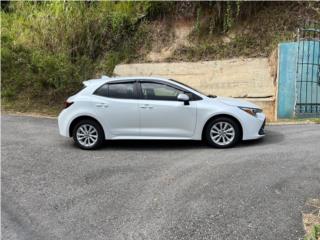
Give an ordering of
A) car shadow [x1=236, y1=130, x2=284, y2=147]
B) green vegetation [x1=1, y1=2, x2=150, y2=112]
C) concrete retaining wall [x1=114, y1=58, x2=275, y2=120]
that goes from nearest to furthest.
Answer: car shadow [x1=236, y1=130, x2=284, y2=147]
concrete retaining wall [x1=114, y1=58, x2=275, y2=120]
green vegetation [x1=1, y1=2, x2=150, y2=112]

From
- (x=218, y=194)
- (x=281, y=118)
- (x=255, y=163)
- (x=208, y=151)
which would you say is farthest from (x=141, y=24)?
(x=218, y=194)

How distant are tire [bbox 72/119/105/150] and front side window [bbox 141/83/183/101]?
1.18 meters

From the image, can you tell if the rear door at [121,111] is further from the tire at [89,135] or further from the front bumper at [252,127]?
the front bumper at [252,127]

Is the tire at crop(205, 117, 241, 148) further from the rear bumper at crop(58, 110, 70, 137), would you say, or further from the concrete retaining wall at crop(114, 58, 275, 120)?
the concrete retaining wall at crop(114, 58, 275, 120)

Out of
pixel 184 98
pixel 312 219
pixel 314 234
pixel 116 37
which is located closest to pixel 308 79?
pixel 184 98

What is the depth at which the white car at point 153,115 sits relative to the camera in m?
9.91

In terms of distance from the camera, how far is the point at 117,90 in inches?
409

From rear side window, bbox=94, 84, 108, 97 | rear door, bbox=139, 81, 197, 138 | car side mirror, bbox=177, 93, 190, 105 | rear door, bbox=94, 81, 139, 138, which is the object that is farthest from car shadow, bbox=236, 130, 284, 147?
rear side window, bbox=94, 84, 108, 97

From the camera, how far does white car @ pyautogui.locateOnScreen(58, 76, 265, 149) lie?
32.5 ft

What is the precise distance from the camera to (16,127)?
13.1 meters

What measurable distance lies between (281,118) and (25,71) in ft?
29.8

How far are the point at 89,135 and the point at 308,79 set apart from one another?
21.5ft

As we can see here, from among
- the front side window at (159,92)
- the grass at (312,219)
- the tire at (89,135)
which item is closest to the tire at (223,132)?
the front side window at (159,92)

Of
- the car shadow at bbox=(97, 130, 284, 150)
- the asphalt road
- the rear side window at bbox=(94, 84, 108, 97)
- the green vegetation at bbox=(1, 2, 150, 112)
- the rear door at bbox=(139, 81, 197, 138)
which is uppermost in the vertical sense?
the green vegetation at bbox=(1, 2, 150, 112)
